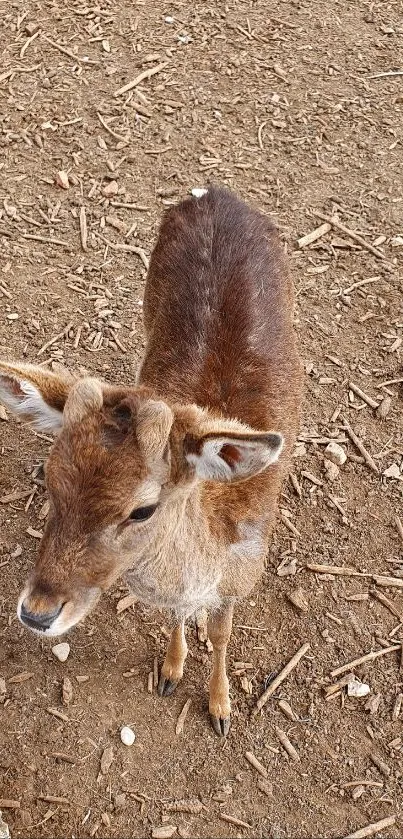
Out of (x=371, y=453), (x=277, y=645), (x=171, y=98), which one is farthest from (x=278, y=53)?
(x=277, y=645)

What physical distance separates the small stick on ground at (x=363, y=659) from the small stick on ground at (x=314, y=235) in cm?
344

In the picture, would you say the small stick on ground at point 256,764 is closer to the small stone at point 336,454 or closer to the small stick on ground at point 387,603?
the small stick on ground at point 387,603

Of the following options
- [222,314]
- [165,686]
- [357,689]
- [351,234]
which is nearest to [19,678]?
[165,686]

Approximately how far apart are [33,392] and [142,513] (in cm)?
63

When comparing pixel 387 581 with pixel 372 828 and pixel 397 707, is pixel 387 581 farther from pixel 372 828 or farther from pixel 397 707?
pixel 372 828

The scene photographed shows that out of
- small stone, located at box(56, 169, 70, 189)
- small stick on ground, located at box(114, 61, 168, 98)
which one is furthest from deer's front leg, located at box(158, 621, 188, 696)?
small stick on ground, located at box(114, 61, 168, 98)

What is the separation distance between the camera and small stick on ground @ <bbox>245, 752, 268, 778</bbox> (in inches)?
173

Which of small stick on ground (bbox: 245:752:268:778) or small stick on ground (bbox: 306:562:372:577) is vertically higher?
small stick on ground (bbox: 306:562:372:577)

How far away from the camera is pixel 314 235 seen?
704 cm

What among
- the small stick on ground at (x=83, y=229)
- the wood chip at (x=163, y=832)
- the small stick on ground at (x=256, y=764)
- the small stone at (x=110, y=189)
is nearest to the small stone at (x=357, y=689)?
the small stick on ground at (x=256, y=764)

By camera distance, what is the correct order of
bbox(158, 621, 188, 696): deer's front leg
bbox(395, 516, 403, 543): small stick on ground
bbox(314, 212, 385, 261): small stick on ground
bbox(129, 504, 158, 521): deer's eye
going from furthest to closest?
bbox(314, 212, 385, 261): small stick on ground, bbox(395, 516, 403, 543): small stick on ground, bbox(158, 621, 188, 696): deer's front leg, bbox(129, 504, 158, 521): deer's eye

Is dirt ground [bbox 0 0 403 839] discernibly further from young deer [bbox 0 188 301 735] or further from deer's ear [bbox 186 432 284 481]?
deer's ear [bbox 186 432 284 481]

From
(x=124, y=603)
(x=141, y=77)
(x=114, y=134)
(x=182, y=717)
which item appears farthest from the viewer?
(x=141, y=77)

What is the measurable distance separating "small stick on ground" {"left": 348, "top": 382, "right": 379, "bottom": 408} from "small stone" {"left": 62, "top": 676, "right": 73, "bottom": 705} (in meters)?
2.79
